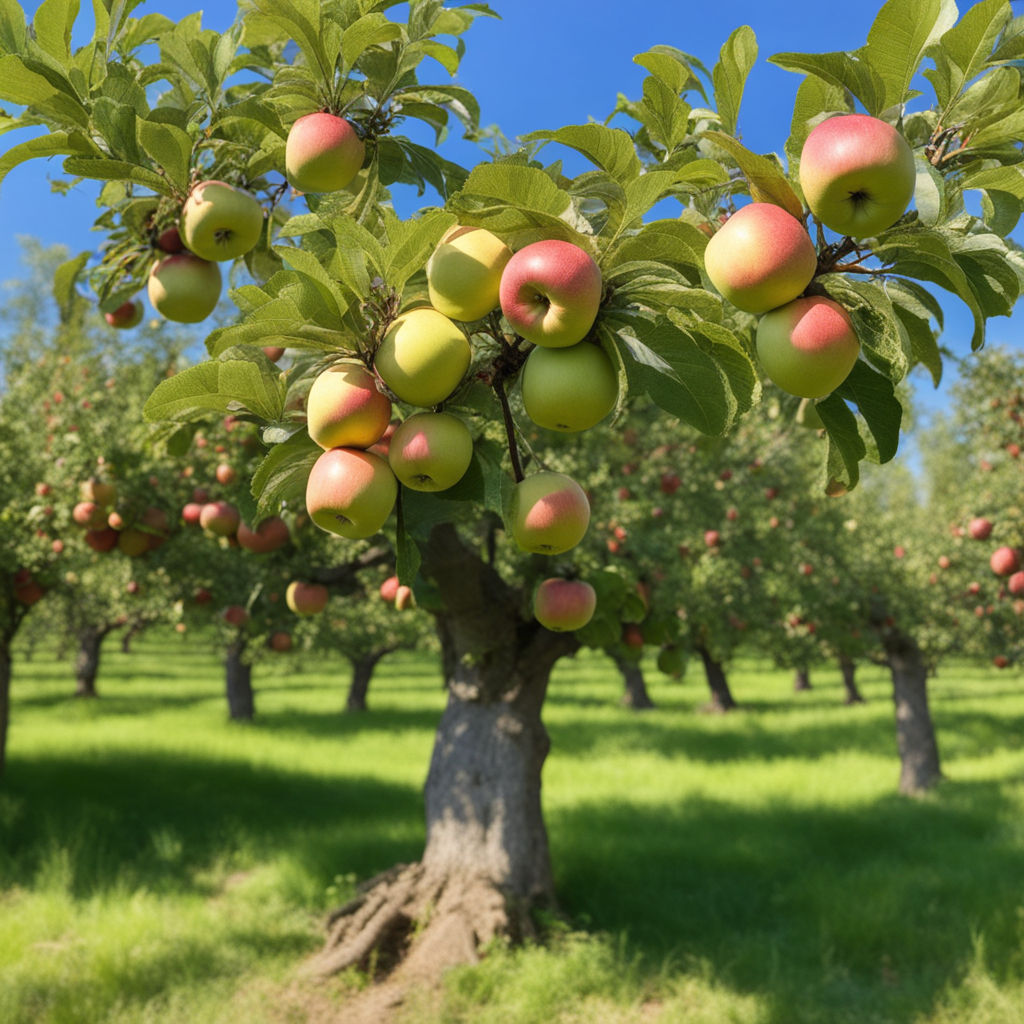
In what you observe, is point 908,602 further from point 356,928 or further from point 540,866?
point 356,928

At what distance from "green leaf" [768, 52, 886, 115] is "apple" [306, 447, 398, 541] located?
0.91 meters

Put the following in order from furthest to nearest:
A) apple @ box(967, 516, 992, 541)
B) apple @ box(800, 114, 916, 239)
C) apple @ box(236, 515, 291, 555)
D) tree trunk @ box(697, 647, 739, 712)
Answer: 1. tree trunk @ box(697, 647, 739, 712)
2. apple @ box(967, 516, 992, 541)
3. apple @ box(236, 515, 291, 555)
4. apple @ box(800, 114, 916, 239)

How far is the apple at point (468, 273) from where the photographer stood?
132 cm

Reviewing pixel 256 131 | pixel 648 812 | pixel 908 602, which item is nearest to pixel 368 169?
pixel 256 131

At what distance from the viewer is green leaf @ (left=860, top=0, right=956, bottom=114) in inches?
51.4

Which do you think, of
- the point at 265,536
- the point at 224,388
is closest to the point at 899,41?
the point at 224,388

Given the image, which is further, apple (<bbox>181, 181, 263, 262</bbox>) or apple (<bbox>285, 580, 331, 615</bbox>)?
apple (<bbox>285, 580, 331, 615</bbox>)

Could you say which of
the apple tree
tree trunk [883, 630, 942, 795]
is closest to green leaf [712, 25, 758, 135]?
the apple tree

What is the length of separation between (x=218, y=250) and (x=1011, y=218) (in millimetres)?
1659

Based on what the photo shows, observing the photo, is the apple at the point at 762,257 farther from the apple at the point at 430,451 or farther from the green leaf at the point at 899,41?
the apple at the point at 430,451

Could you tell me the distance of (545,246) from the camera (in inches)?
48.8

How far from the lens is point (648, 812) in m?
11.9

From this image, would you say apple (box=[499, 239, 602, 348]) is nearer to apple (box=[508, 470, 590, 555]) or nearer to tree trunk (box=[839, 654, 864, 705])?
apple (box=[508, 470, 590, 555])

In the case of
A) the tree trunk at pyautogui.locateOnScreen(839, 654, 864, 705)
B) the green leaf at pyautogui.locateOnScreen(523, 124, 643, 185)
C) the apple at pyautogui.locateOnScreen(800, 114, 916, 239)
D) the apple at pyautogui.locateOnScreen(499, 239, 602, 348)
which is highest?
the green leaf at pyautogui.locateOnScreen(523, 124, 643, 185)
